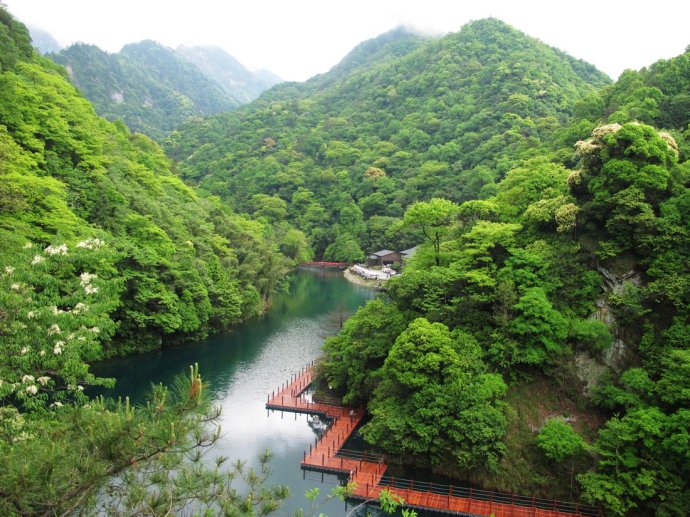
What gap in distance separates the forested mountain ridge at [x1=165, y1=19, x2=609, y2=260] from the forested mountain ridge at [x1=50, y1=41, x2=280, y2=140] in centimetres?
3229

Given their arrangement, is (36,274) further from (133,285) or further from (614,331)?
(133,285)

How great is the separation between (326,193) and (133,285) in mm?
47777

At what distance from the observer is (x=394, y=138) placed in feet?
259

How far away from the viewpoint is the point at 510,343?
753 inches

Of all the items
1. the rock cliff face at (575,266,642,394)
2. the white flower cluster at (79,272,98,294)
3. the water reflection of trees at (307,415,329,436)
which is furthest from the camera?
the water reflection of trees at (307,415,329,436)

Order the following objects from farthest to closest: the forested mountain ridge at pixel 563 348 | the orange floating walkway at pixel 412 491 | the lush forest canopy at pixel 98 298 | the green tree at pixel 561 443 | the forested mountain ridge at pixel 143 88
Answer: the forested mountain ridge at pixel 143 88
the green tree at pixel 561 443
the orange floating walkway at pixel 412 491
the forested mountain ridge at pixel 563 348
the lush forest canopy at pixel 98 298

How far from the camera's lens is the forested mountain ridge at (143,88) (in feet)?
413

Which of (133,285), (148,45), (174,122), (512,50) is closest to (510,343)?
(133,285)

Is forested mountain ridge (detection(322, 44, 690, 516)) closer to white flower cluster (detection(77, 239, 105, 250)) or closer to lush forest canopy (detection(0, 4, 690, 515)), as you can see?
lush forest canopy (detection(0, 4, 690, 515))

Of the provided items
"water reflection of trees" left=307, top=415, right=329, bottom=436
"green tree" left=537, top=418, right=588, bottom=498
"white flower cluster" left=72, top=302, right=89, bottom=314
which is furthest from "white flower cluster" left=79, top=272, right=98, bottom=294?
"water reflection of trees" left=307, top=415, right=329, bottom=436

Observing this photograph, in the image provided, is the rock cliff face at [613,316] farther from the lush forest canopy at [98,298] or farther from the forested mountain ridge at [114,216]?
the forested mountain ridge at [114,216]

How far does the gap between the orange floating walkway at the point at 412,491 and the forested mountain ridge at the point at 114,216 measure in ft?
34.6

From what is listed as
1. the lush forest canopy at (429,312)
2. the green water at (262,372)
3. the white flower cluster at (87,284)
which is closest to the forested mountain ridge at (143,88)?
the lush forest canopy at (429,312)

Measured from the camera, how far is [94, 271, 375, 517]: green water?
1991 cm
